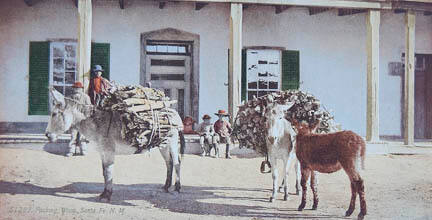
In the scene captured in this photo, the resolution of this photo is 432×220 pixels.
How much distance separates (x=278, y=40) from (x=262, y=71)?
0.68m

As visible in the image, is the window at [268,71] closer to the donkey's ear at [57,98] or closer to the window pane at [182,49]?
the window pane at [182,49]

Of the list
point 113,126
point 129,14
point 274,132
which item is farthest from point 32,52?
point 274,132

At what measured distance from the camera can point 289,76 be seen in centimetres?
852

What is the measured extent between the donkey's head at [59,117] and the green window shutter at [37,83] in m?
3.36

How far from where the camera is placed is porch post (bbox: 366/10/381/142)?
7.11 meters

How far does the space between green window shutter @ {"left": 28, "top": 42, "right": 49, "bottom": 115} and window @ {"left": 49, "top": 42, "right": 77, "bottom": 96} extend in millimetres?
207

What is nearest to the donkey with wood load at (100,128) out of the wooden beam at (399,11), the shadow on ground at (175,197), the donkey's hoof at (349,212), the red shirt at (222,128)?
the shadow on ground at (175,197)

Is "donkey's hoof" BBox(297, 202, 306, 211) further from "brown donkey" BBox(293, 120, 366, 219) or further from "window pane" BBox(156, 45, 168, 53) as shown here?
"window pane" BBox(156, 45, 168, 53)

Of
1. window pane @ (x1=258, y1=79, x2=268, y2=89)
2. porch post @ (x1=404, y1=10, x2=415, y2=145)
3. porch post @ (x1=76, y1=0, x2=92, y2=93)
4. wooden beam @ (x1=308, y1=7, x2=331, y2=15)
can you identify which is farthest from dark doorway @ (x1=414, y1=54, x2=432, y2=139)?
porch post @ (x1=76, y1=0, x2=92, y2=93)

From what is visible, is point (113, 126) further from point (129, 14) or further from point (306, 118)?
point (129, 14)

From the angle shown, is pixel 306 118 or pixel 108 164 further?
pixel 306 118

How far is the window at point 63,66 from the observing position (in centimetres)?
779

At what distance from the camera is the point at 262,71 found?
8.62 metres

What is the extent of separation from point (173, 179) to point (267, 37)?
438 centimetres
